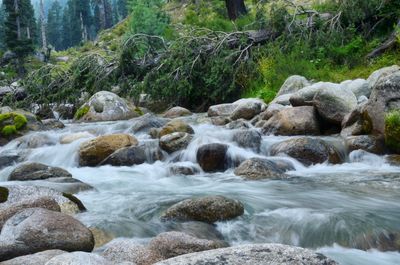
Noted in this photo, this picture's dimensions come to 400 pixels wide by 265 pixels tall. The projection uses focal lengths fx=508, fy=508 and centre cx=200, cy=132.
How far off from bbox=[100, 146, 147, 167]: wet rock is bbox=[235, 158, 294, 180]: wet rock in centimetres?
218

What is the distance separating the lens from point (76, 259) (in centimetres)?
360

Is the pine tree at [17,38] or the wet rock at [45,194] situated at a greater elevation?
the pine tree at [17,38]

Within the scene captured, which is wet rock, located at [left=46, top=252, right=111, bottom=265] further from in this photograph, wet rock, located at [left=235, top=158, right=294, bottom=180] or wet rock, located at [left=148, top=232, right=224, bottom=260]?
wet rock, located at [left=235, top=158, right=294, bottom=180]

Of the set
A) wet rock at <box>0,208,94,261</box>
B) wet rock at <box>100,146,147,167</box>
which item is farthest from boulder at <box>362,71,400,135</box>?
wet rock at <box>0,208,94,261</box>

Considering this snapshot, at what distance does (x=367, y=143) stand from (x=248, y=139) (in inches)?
85.3

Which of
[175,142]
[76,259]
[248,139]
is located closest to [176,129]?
[175,142]

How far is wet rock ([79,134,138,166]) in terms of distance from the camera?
9.94 m

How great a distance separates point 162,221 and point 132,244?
1379mm

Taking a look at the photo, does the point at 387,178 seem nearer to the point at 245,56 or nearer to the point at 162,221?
the point at 162,221

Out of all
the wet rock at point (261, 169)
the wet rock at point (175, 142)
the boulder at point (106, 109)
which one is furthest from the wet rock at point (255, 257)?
the boulder at point (106, 109)

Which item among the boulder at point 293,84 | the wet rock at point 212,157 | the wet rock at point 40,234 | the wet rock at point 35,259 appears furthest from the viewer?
the boulder at point 293,84

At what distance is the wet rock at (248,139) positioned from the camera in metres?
9.67

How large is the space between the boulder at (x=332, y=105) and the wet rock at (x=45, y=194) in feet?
18.7

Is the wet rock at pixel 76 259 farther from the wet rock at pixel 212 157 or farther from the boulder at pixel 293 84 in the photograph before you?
the boulder at pixel 293 84
